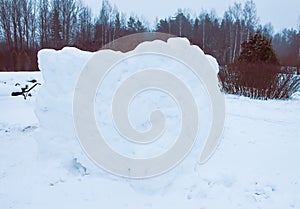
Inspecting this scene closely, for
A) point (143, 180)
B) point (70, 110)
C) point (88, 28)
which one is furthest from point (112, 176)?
point (88, 28)

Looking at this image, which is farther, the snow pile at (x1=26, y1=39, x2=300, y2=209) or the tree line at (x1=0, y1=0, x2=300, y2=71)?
the tree line at (x1=0, y1=0, x2=300, y2=71)

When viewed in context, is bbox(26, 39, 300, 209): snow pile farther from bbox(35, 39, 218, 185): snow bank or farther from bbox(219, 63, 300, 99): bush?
bbox(219, 63, 300, 99): bush

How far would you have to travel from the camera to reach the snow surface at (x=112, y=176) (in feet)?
9.77

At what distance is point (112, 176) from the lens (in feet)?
11.3

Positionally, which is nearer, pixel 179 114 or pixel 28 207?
pixel 28 207

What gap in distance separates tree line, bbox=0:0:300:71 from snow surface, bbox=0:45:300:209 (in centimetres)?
1677

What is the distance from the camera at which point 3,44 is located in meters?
23.4

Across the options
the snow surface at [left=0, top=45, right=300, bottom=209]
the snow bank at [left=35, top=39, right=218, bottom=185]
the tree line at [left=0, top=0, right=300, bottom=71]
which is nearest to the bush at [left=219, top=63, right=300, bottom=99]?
the snow surface at [left=0, top=45, right=300, bottom=209]

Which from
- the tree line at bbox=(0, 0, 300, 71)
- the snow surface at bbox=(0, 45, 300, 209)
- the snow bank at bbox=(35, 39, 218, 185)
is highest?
the tree line at bbox=(0, 0, 300, 71)

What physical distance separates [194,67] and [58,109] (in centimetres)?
205

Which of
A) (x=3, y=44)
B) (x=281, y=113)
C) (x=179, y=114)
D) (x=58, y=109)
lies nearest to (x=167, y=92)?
(x=179, y=114)

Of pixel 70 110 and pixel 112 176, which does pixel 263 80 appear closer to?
pixel 70 110

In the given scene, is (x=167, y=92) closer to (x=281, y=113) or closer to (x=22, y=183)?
(x=22, y=183)

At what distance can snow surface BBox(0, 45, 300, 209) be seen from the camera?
298cm
